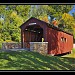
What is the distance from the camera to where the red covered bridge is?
13.8 meters

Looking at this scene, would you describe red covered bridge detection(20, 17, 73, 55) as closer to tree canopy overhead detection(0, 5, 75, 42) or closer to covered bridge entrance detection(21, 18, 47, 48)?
covered bridge entrance detection(21, 18, 47, 48)

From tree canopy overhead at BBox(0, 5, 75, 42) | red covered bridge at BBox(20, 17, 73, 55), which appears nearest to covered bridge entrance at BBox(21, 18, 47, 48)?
red covered bridge at BBox(20, 17, 73, 55)

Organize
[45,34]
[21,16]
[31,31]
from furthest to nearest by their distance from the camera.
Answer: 1. [21,16]
2. [31,31]
3. [45,34]

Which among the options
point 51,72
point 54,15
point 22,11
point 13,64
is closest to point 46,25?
point 13,64

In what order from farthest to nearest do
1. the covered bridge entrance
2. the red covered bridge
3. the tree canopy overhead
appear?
the tree canopy overhead
the covered bridge entrance
the red covered bridge

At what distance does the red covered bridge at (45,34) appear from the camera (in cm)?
1380

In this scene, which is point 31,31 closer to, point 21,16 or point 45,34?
point 45,34

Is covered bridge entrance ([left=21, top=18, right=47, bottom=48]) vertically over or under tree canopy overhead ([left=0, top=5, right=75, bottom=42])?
under

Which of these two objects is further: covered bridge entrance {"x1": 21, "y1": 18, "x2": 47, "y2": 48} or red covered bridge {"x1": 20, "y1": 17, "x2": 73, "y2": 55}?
covered bridge entrance {"x1": 21, "y1": 18, "x2": 47, "y2": 48}

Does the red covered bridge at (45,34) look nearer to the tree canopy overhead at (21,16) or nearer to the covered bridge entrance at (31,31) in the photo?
the covered bridge entrance at (31,31)

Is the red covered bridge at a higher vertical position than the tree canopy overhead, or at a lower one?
lower

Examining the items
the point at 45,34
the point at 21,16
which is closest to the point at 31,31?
the point at 45,34

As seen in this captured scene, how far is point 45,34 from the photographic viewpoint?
13.8 meters

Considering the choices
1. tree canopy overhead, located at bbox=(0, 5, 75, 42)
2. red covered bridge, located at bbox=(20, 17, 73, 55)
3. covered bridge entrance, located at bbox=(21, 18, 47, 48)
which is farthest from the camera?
tree canopy overhead, located at bbox=(0, 5, 75, 42)
